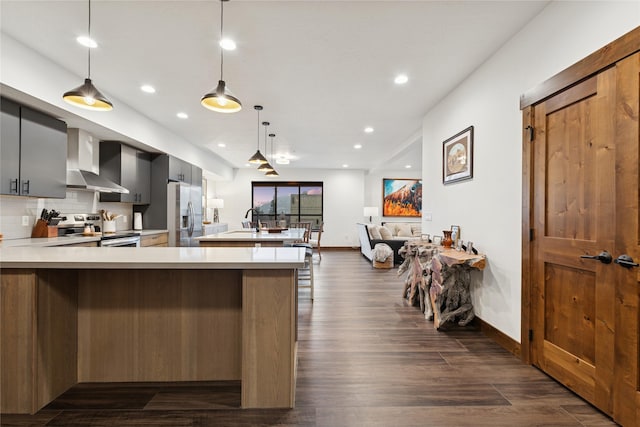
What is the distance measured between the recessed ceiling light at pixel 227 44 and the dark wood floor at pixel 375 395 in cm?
275

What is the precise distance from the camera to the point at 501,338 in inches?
106

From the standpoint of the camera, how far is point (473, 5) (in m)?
2.20

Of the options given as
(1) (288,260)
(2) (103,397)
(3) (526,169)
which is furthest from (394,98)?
(2) (103,397)

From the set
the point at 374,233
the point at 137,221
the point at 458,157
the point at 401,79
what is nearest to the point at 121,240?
the point at 137,221

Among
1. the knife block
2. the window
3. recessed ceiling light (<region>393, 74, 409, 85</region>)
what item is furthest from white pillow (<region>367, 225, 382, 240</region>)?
the knife block

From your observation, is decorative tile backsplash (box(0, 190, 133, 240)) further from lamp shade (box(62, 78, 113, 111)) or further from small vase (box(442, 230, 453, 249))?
small vase (box(442, 230, 453, 249))

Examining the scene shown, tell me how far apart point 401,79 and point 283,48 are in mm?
1377

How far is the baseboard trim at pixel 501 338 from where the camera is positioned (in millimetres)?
2496

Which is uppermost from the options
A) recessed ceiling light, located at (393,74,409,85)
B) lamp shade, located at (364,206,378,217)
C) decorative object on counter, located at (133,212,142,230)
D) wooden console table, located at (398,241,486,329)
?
recessed ceiling light, located at (393,74,409,85)

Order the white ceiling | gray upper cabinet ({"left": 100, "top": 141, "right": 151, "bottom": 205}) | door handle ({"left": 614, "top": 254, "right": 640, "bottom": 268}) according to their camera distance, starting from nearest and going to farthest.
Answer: door handle ({"left": 614, "top": 254, "right": 640, "bottom": 268}) → the white ceiling → gray upper cabinet ({"left": 100, "top": 141, "right": 151, "bottom": 205})

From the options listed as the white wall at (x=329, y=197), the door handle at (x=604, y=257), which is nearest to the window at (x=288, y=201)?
the white wall at (x=329, y=197)

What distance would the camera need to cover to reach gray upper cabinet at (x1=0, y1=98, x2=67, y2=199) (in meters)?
2.93

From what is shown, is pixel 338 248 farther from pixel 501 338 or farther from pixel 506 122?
pixel 506 122

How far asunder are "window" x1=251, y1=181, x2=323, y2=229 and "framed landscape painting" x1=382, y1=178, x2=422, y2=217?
7.47 feet
